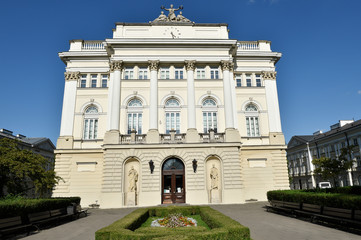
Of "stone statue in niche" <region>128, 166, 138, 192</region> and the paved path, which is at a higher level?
"stone statue in niche" <region>128, 166, 138, 192</region>

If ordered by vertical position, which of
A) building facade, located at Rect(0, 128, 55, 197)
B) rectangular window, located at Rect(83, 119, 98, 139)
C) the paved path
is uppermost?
building facade, located at Rect(0, 128, 55, 197)

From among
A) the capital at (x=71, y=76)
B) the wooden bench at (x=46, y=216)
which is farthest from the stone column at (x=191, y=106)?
the wooden bench at (x=46, y=216)

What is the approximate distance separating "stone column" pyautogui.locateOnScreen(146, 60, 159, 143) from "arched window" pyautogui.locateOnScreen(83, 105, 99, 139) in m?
6.35

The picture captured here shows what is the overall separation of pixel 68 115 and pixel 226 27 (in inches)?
793

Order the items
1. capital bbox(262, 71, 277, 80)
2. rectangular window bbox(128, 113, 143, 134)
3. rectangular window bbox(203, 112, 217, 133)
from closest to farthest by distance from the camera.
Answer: rectangular window bbox(128, 113, 143, 134) < rectangular window bbox(203, 112, 217, 133) < capital bbox(262, 71, 277, 80)

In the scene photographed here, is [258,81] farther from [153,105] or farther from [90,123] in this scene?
[90,123]

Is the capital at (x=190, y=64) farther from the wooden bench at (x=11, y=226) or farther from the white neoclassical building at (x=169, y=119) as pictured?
the wooden bench at (x=11, y=226)

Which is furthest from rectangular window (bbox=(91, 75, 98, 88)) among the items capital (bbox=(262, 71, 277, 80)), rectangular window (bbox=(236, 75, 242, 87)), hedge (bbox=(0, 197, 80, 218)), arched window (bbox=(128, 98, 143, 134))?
capital (bbox=(262, 71, 277, 80))

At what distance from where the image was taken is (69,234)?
464 inches

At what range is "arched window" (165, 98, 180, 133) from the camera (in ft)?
84.7

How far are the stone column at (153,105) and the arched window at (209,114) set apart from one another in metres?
5.13

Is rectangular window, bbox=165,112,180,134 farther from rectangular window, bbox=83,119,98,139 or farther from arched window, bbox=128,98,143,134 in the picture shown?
rectangular window, bbox=83,119,98,139

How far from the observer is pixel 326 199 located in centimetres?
1245

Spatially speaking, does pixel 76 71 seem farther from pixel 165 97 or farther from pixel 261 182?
pixel 261 182
